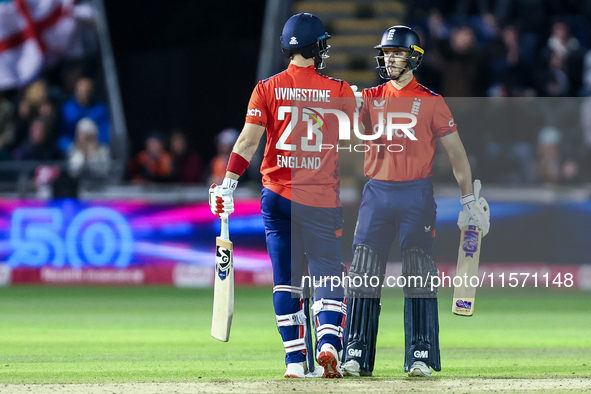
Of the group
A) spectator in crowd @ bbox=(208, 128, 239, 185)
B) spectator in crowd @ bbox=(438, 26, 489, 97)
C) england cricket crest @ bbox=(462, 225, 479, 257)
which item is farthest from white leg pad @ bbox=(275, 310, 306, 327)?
spectator in crowd @ bbox=(438, 26, 489, 97)

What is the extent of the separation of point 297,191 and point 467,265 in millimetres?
1305

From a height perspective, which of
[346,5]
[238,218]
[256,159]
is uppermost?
[346,5]

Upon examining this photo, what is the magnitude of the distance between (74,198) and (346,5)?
6.49 m

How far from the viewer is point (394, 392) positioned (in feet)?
19.0

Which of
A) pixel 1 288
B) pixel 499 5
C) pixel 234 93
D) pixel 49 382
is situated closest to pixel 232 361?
pixel 49 382

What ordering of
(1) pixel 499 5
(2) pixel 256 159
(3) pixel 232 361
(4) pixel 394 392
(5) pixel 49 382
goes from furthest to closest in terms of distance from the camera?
(1) pixel 499 5
(2) pixel 256 159
(3) pixel 232 361
(5) pixel 49 382
(4) pixel 394 392

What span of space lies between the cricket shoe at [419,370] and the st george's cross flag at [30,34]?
1085 centimetres

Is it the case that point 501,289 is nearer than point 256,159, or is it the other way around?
point 501,289

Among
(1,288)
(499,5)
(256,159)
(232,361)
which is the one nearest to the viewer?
(232,361)

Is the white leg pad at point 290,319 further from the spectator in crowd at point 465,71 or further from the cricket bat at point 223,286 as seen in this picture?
the spectator in crowd at point 465,71

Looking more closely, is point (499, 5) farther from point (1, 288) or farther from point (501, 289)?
point (1, 288)

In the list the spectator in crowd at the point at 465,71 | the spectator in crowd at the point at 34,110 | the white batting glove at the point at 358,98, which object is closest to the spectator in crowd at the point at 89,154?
the spectator in crowd at the point at 34,110

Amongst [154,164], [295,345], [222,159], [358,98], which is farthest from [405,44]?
[154,164]

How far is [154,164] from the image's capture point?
14406mm
